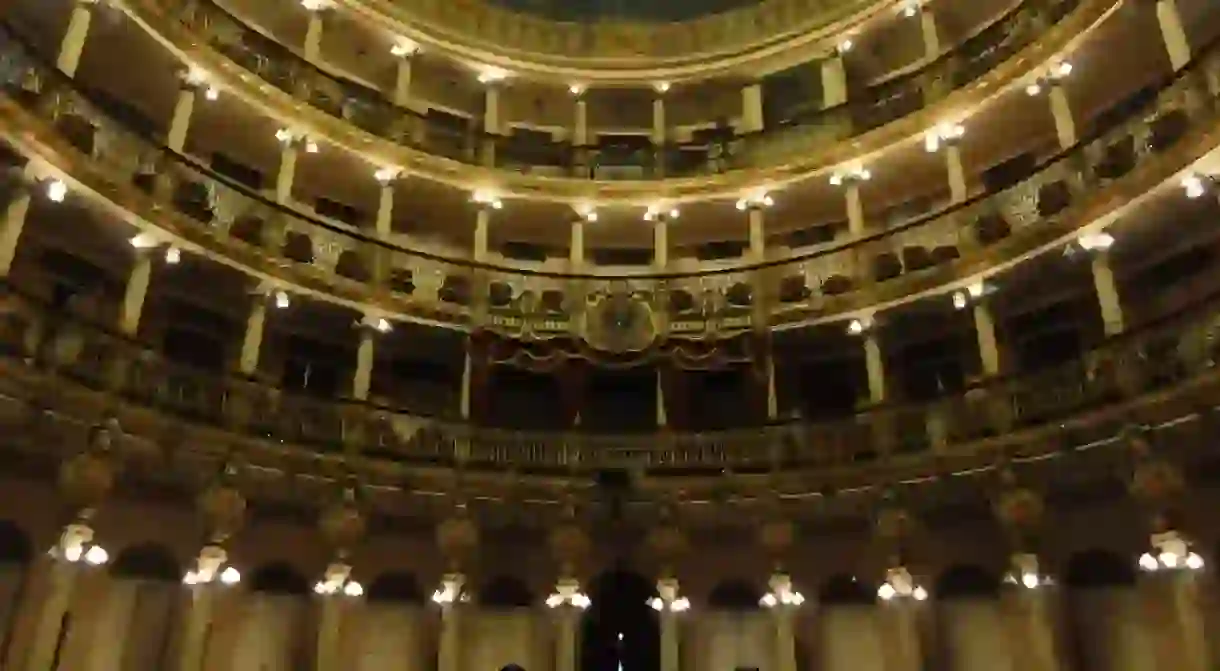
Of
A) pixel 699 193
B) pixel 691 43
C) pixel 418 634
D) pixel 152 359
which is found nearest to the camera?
pixel 152 359

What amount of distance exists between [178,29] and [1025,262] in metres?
20.2

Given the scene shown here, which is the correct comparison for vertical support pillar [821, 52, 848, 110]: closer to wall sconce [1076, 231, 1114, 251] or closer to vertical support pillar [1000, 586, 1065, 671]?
wall sconce [1076, 231, 1114, 251]

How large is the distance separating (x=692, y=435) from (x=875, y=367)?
4782mm

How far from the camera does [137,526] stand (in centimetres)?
2156

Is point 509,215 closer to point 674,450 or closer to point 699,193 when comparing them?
point 699,193

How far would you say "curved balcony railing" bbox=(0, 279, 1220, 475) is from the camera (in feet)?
59.6

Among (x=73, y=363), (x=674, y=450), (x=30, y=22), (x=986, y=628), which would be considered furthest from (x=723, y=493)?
(x=30, y=22)

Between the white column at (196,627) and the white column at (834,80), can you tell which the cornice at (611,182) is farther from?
the white column at (196,627)

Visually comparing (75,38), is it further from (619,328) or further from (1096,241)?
(1096,241)

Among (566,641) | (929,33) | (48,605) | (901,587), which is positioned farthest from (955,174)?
(48,605)

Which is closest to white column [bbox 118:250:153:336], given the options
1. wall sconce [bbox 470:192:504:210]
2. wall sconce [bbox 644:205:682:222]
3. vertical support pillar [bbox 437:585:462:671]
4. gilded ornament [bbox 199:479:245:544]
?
gilded ornament [bbox 199:479:245:544]

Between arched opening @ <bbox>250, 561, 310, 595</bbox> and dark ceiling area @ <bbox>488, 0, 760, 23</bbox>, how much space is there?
20.8 metres

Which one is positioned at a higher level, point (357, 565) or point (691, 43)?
point (691, 43)

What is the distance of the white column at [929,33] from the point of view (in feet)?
92.6
